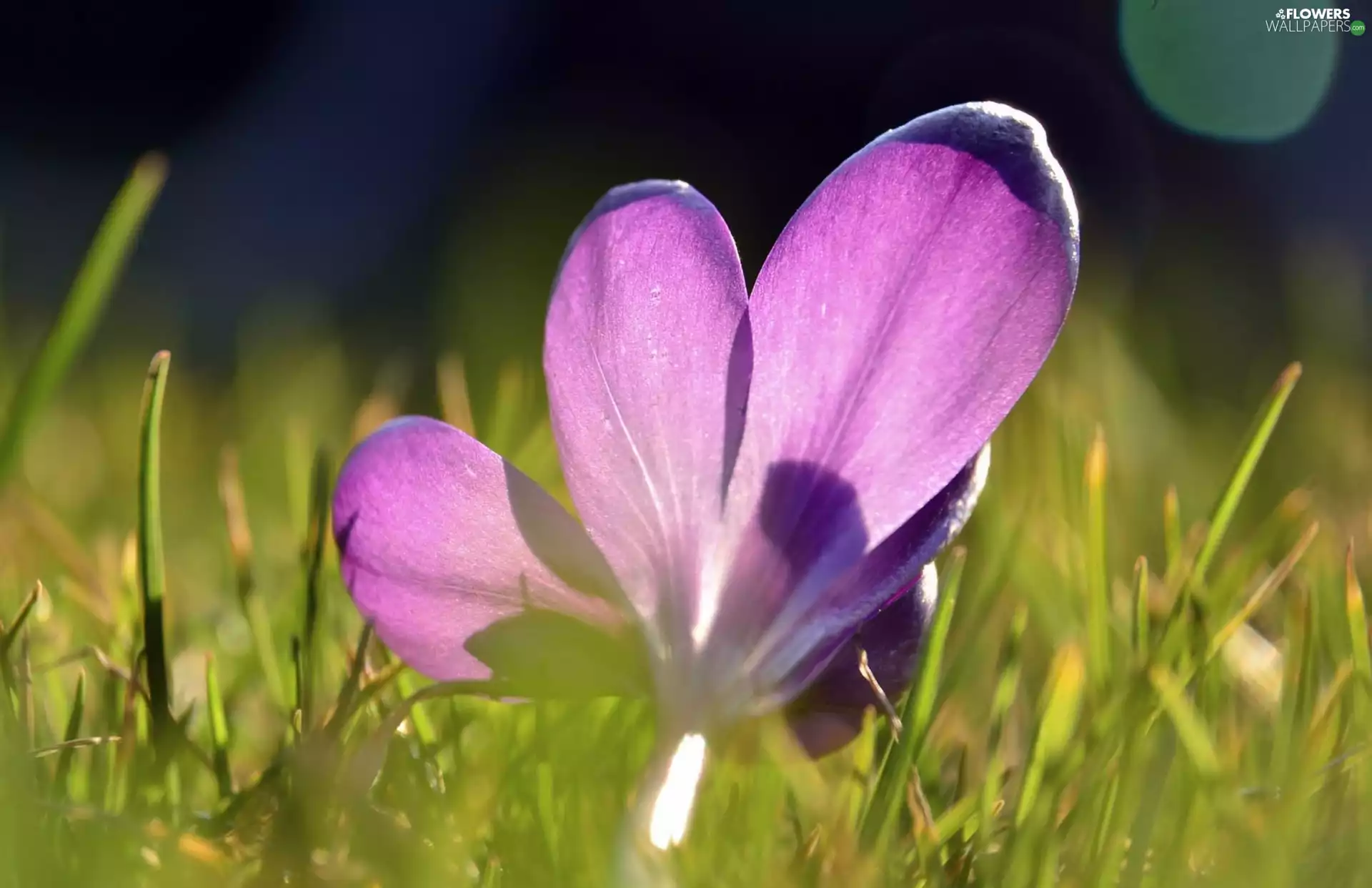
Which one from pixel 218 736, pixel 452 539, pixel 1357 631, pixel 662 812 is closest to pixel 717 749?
pixel 662 812

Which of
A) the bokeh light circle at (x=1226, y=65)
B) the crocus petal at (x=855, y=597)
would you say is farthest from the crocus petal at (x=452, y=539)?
Result: the bokeh light circle at (x=1226, y=65)

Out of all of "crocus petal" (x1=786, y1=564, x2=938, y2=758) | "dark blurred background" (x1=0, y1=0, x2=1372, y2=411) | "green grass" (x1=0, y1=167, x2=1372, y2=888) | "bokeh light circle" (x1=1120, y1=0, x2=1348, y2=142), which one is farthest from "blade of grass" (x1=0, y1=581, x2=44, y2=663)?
"dark blurred background" (x1=0, y1=0, x2=1372, y2=411)

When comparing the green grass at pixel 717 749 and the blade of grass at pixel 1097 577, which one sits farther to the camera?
the blade of grass at pixel 1097 577

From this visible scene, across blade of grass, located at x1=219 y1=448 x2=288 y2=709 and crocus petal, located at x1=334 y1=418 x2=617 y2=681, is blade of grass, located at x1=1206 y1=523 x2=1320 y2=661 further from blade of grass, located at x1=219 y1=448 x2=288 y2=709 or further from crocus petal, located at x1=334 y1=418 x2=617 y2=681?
blade of grass, located at x1=219 y1=448 x2=288 y2=709

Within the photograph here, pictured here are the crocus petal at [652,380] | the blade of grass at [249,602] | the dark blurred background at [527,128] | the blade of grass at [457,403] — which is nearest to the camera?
the crocus petal at [652,380]

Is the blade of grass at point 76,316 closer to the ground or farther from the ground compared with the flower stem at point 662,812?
farther from the ground

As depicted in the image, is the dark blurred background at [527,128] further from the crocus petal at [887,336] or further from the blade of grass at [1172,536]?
the crocus petal at [887,336]

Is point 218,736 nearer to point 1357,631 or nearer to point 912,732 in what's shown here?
point 912,732

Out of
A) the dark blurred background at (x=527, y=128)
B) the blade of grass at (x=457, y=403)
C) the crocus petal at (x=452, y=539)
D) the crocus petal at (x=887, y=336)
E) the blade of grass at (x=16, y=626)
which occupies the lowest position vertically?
the dark blurred background at (x=527, y=128)
